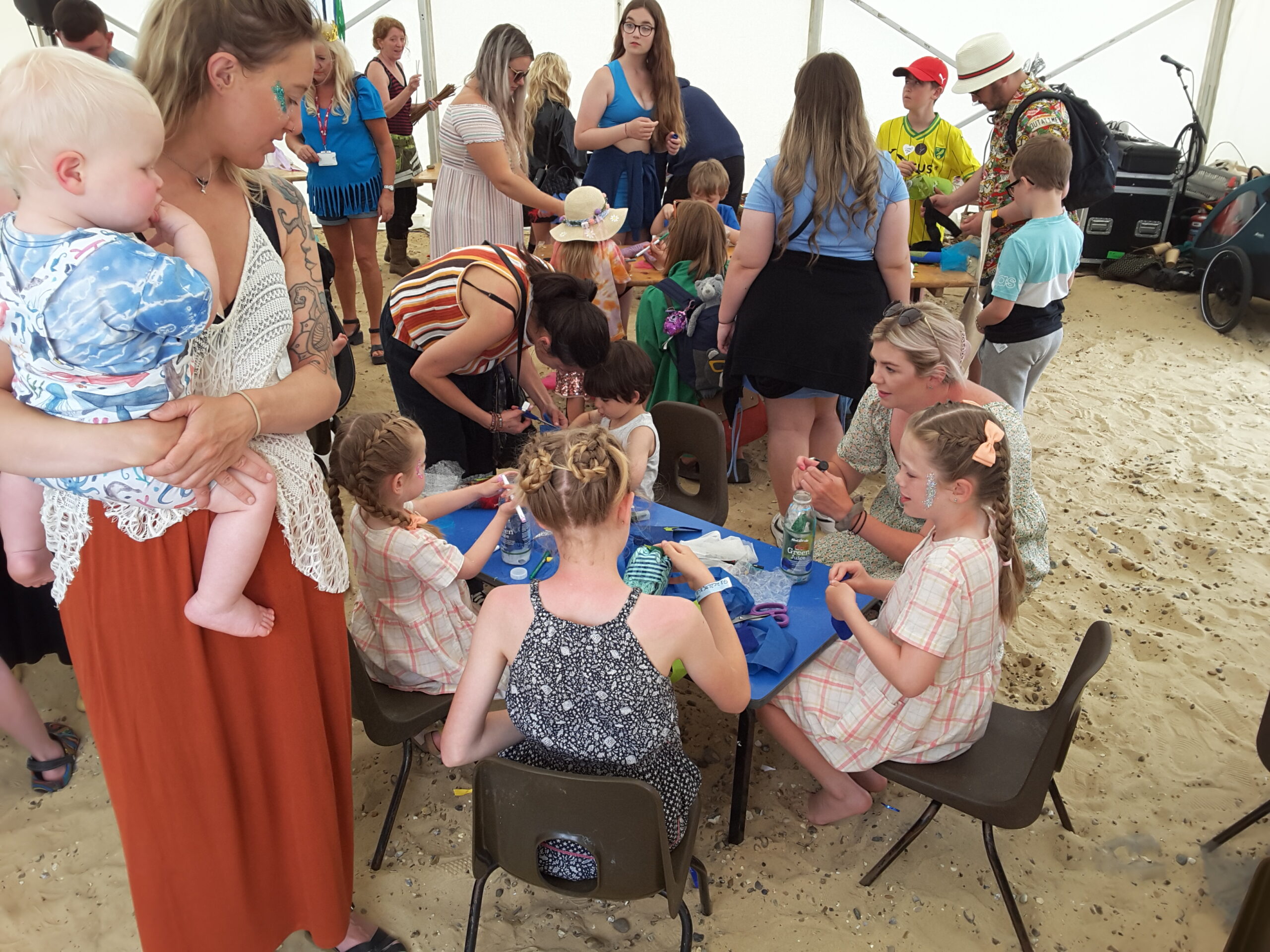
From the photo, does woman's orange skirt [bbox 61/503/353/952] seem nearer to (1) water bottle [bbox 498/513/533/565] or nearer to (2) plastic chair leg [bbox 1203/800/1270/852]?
(1) water bottle [bbox 498/513/533/565]

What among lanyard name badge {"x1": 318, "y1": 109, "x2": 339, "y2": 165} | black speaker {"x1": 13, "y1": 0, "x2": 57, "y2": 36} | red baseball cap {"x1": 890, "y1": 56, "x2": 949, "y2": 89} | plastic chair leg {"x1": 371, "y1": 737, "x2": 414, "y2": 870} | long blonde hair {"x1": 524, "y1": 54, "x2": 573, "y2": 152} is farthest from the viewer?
long blonde hair {"x1": 524, "y1": 54, "x2": 573, "y2": 152}

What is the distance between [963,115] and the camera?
28.6ft

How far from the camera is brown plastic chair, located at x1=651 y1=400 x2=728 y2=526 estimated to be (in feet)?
10.7

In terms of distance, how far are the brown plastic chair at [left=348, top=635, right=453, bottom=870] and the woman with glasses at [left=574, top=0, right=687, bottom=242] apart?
3.37 metres

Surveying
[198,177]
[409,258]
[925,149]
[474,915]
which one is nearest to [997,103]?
[925,149]

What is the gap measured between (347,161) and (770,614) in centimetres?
409

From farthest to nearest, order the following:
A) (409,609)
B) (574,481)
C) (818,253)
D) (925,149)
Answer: (925,149), (818,253), (409,609), (574,481)

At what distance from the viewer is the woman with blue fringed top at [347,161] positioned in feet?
16.3

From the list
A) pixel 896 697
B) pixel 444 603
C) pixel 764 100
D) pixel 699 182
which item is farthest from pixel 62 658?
pixel 764 100

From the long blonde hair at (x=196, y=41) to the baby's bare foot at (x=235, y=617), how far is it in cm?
78

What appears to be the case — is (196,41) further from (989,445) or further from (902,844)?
(902,844)

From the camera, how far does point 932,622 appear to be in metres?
1.97

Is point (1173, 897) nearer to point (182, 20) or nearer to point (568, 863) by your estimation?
point (568, 863)

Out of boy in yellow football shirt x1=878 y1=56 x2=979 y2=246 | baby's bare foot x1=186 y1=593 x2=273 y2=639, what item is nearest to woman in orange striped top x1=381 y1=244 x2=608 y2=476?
baby's bare foot x1=186 y1=593 x2=273 y2=639
